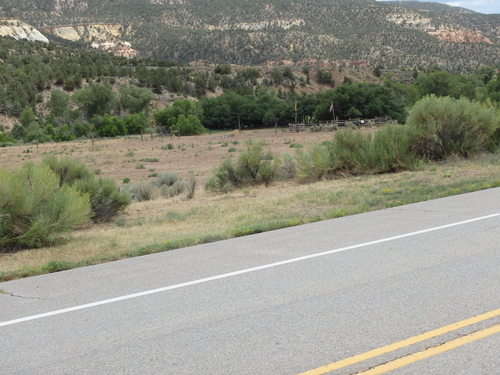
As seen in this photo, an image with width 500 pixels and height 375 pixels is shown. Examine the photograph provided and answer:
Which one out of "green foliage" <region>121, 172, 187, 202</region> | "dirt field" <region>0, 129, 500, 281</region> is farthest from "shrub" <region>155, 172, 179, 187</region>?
"dirt field" <region>0, 129, 500, 281</region>

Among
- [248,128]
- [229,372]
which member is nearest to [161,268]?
[229,372]

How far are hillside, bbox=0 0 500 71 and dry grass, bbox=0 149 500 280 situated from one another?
10316 cm

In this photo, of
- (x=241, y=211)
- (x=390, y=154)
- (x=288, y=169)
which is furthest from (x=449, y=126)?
(x=241, y=211)

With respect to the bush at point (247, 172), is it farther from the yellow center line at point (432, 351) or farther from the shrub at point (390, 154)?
the yellow center line at point (432, 351)

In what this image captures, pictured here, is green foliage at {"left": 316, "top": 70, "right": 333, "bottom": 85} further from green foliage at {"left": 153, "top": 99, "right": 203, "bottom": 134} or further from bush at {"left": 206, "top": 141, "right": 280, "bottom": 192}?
bush at {"left": 206, "top": 141, "right": 280, "bottom": 192}

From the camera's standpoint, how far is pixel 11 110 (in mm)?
86812

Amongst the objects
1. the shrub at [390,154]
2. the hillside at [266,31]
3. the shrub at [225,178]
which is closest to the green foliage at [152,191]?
the shrub at [225,178]

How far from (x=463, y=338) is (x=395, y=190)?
10857 mm

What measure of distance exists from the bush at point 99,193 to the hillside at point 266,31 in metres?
106

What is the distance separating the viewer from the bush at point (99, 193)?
16188 mm

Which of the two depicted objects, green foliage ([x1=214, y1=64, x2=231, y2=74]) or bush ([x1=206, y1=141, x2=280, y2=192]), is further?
green foliage ([x1=214, y1=64, x2=231, y2=74])

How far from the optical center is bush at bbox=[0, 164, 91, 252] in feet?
38.1

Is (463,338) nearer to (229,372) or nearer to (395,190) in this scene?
(229,372)

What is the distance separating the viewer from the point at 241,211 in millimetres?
14836
